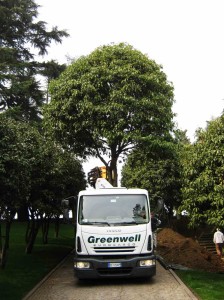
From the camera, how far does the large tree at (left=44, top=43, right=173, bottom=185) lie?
20222 millimetres

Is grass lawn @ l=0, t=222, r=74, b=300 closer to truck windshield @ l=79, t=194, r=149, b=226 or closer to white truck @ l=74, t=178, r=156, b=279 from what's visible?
white truck @ l=74, t=178, r=156, b=279

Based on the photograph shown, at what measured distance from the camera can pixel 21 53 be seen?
3612 centimetres

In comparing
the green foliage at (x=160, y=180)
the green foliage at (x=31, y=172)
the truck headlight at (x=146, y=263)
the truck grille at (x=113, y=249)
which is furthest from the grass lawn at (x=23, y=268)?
the green foliage at (x=160, y=180)

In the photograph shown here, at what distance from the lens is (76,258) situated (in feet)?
41.9

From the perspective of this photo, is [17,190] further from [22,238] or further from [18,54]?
[18,54]

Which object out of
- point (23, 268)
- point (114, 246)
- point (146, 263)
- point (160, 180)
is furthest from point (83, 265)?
point (160, 180)

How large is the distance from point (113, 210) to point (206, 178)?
10.2ft

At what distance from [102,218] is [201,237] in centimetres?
2482

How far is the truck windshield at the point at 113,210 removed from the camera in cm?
1298

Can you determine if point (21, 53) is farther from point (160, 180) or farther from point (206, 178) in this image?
point (206, 178)

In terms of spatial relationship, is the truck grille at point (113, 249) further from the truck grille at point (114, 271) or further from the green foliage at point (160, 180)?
the green foliage at point (160, 180)

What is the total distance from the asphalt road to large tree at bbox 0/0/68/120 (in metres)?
18.9

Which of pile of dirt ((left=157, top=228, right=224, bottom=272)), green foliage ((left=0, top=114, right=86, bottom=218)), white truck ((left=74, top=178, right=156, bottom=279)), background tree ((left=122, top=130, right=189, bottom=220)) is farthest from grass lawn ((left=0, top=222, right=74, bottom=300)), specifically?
background tree ((left=122, top=130, right=189, bottom=220))

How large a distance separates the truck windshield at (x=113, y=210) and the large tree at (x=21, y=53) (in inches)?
718
